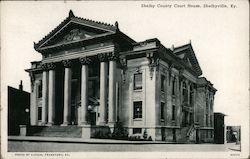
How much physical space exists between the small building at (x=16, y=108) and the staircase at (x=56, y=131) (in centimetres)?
48

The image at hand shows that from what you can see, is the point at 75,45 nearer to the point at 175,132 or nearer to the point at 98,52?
the point at 98,52

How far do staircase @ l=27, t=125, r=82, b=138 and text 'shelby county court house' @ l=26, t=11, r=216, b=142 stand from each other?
258mm

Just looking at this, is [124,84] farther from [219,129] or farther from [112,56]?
[219,129]

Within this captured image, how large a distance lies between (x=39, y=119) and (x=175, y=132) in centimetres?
516

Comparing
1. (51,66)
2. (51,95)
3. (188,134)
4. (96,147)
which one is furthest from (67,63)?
(188,134)

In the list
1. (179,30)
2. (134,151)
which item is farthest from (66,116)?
(179,30)

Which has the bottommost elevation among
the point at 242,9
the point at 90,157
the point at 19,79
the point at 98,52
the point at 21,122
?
the point at 90,157

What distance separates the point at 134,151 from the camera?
10023 millimetres

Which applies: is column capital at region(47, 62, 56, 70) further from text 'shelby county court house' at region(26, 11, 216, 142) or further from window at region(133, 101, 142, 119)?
window at region(133, 101, 142, 119)

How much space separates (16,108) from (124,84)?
4.03m

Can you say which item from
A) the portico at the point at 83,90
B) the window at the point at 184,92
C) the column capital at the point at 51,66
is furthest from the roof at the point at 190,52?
the column capital at the point at 51,66

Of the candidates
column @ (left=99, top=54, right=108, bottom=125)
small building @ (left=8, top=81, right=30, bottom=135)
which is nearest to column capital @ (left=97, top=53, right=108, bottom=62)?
column @ (left=99, top=54, right=108, bottom=125)

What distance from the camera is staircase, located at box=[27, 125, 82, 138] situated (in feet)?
39.7

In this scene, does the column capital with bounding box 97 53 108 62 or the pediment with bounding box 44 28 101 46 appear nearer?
the pediment with bounding box 44 28 101 46
